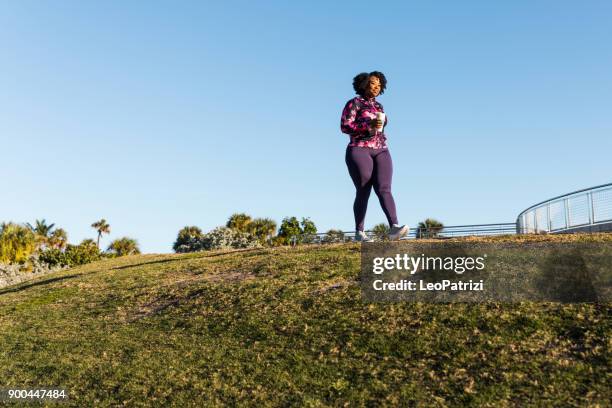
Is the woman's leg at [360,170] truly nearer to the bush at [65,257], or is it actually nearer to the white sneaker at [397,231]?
the white sneaker at [397,231]

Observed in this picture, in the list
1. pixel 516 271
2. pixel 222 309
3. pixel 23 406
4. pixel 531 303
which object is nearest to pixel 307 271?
pixel 222 309

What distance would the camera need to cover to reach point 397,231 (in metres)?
13.5

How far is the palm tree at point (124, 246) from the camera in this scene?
67.9m

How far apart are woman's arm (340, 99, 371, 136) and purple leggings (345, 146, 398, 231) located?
14.7 inches

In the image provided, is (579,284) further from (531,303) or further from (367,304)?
(367,304)

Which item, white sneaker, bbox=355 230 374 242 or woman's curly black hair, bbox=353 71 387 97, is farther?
white sneaker, bbox=355 230 374 242

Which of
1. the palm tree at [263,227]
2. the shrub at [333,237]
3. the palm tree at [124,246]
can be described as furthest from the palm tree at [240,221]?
the shrub at [333,237]

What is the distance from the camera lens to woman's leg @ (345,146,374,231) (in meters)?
13.7

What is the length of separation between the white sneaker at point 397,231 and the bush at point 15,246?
119ft

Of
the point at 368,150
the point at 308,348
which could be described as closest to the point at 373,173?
the point at 368,150

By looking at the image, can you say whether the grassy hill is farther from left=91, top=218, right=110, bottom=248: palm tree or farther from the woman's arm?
left=91, top=218, right=110, bottom=248: palm tree

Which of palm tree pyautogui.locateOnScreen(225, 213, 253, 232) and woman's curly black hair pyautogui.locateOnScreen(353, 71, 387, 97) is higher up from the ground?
palm tree pyautogui.locateOnScreen(225, 213, 253, 232)

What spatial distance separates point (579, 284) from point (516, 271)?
124 centimetres

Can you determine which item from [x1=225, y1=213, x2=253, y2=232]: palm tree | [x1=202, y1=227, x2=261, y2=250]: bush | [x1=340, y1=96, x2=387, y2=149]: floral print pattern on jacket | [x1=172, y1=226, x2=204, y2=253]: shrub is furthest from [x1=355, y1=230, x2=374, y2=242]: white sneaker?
[x1=225, y1=213, x2=253, y2=232]: palm tree
